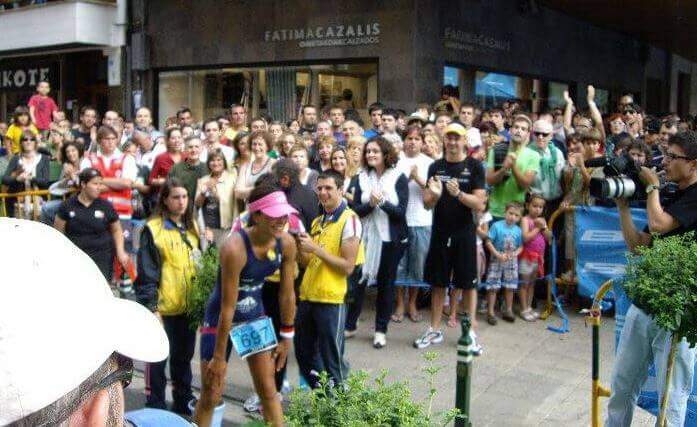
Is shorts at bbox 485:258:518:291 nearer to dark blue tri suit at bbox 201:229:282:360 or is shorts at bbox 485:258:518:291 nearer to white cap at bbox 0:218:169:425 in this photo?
dark blue tri suit at bbox 201:229:282:360

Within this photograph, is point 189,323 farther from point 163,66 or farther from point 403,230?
point 163,66

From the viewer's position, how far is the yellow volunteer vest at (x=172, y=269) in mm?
5488

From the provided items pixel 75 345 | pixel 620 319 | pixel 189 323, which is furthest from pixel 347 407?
pixel 189 323

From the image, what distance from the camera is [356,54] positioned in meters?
14.7

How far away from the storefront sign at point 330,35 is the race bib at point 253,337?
33.6 ft

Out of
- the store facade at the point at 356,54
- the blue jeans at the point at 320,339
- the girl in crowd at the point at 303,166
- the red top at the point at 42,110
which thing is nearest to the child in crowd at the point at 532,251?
the girl in crowd at the point at 303,166

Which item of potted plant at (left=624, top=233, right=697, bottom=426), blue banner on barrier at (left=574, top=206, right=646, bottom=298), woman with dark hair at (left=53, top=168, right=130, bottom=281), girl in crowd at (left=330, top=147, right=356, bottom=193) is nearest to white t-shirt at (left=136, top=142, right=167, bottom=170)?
woman with dark hair at (left=53, top=168, right=130, bottom=281)

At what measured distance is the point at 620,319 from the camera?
15.9ft

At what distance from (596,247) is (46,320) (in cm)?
715

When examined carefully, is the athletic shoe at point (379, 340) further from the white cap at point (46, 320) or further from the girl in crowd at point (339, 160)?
the white cap at point (46, 320)

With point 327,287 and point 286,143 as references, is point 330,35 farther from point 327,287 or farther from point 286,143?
point 327,287

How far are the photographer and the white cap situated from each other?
3.54m

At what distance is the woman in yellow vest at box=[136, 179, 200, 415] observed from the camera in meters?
5.50

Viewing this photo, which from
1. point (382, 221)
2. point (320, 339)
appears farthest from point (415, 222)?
point (320, 339)
